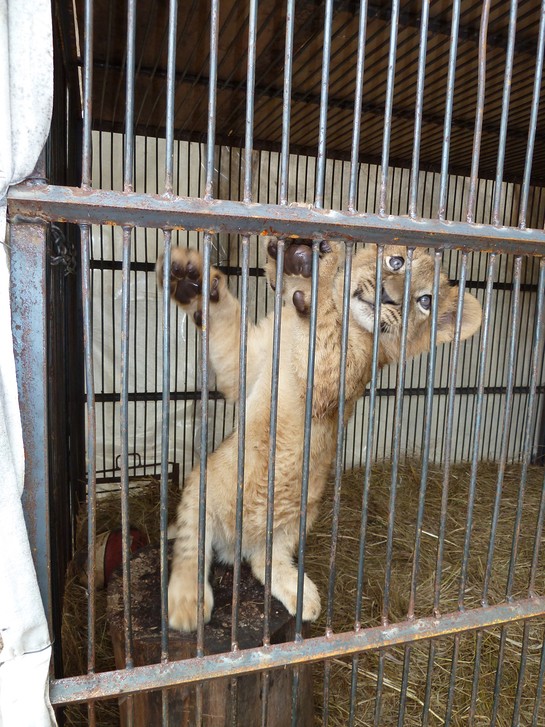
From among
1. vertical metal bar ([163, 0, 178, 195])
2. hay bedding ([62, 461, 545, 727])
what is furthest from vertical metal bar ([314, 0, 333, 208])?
hay bedding ([62, 461, 545, 727])

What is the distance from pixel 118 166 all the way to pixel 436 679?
4.80 m

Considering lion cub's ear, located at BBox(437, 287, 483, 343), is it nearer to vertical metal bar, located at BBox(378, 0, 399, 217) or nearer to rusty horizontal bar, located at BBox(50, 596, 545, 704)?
vertical metal bar, located at BBox(378, 0, 399, 217)

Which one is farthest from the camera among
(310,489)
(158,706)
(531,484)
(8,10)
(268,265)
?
(531,484)

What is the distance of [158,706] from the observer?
191 cm

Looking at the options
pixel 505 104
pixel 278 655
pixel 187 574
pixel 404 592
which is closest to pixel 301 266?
pixel 505 104

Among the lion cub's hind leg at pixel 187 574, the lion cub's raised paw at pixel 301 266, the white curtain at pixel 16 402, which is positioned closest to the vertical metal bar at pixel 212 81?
the white curtain at pixel 16 402

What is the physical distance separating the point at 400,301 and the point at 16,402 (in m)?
1.85

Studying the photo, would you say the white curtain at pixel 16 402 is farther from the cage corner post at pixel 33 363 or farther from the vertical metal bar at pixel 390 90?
the vertical metal bar at pixel 390 90

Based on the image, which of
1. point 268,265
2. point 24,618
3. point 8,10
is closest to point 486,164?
point 268,265

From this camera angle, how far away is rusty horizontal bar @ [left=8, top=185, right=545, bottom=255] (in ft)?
3.71

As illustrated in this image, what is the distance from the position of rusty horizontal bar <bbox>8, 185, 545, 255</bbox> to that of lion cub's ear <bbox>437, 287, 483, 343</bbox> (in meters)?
0.61

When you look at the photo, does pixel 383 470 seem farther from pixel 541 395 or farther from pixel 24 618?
pixel 24 618

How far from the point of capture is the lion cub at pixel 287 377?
234cm

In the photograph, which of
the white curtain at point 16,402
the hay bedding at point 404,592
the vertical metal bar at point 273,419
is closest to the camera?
the white curtain at point 16,402
